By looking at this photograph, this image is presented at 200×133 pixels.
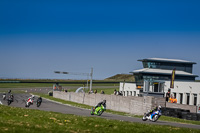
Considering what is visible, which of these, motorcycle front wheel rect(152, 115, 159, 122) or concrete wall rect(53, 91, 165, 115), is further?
concrete wall rect(53, 91, 165, 115)

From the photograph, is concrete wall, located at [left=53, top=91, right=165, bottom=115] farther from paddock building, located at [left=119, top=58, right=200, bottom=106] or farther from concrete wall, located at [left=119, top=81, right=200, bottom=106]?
concrete wall, located at [left=119, top=81, right=200, bottom=106]

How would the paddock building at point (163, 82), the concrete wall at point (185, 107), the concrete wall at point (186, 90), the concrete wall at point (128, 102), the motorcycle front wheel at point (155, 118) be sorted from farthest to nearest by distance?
the paddock building at point (163, 82) → the concrete wall at point (186, 90) → the concrete wall at point (128, 102) → the concrete wall at point (185, 107) → the motorcycle front wheel at point (155, 118)

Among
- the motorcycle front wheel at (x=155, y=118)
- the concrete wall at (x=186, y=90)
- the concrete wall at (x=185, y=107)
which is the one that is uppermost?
the concrete wall at (x=186, y=90)

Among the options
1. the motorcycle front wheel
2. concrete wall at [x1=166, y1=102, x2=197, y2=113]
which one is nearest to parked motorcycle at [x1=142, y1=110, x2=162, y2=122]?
the motorcycle front wheel

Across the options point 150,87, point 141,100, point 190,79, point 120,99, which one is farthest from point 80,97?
point 190,79

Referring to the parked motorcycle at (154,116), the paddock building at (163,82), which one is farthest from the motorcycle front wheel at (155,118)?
the paddock building at (163,82)

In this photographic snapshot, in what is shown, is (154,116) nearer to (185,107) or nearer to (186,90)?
(185,107)

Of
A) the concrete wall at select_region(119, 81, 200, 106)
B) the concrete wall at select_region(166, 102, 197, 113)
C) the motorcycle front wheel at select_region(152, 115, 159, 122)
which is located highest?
the concrete wall at select_region(119, 81, 200, 106)

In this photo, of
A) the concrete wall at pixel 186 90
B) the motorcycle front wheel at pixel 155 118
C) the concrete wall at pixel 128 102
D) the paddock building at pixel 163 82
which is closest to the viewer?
the motorcycle front wheel at pixel 155 118

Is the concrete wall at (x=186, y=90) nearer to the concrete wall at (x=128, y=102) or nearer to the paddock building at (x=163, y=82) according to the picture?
the paddock building at (x=163, y=82)

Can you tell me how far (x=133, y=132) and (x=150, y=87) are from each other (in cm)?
4643

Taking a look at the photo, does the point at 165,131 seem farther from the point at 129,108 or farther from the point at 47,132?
the point at 129,108

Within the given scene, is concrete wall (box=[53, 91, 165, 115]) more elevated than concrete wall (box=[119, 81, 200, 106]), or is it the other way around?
concrete wall (box=[119, 81, 200, 106])

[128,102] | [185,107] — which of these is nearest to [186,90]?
[128,102]
